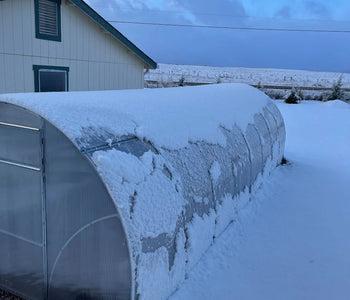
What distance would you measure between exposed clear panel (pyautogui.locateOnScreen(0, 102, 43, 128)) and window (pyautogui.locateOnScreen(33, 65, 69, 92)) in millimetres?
5712

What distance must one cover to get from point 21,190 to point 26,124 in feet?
2.50

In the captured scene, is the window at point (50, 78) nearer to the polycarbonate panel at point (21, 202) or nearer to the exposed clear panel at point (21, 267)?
the polycarbonate panel at point (21, 202)

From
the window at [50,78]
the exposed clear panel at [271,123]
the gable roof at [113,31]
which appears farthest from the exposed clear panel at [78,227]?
the gable roof at [113,31]

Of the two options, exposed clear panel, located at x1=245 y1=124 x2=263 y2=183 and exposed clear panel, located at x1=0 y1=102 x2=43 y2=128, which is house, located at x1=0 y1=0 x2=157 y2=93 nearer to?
exposed clear panel, located at x1=0 y1=102 x2=43 y2=128

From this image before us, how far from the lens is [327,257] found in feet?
16.5

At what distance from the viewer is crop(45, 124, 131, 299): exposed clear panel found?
3230 mm

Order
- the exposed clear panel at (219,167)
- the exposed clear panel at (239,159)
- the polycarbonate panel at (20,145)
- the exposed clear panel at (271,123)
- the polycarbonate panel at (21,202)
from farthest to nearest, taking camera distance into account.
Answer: the exposed clear panel at (271,123)
the exposed clear panel at (239,159)
the exposed clear panel at (219,167)
the polycarbonate panel at (21,202)
the polycarbonate panel at (20,145)

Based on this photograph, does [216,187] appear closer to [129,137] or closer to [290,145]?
[129,137]

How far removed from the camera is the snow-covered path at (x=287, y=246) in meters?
4.20

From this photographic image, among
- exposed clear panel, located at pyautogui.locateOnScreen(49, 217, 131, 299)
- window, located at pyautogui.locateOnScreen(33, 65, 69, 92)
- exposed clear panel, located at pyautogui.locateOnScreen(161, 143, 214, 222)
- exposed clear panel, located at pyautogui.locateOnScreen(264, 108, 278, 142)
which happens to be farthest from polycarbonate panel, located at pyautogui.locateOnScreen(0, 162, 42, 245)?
exposed clear panel, located at pyautogui.locateOnScreen(264, 108, 278, 142)

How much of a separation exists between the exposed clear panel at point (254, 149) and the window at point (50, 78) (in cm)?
547

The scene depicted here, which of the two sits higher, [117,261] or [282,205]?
[117,261]

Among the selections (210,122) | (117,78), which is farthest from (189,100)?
(117,78)

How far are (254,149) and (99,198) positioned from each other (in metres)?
4.41
